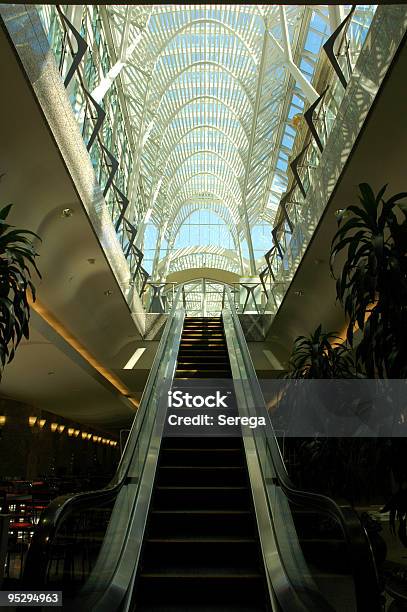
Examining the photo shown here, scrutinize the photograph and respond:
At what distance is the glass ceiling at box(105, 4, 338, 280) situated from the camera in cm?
1903

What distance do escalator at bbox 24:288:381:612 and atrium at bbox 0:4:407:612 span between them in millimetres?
18

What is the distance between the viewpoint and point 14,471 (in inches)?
715

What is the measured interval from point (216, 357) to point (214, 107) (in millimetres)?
24687

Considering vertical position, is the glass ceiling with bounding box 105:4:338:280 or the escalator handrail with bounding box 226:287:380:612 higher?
the glass ceiling with bounding box 105:4:338:280

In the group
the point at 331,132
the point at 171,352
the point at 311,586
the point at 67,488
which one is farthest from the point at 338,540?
the point at 67,488

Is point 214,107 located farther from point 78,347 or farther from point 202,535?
point 202,535

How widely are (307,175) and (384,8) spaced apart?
14.6ft

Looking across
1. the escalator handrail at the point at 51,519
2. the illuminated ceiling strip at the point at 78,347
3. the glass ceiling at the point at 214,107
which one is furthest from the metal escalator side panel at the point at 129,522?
the glass ceiling at the point at 214,107

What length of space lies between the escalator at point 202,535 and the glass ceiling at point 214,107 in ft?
23.6

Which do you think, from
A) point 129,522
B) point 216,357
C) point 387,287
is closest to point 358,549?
point 387,287

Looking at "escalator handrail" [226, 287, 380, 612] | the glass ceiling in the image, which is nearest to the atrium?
"escalator handrail" [226, 287, 380, 612]

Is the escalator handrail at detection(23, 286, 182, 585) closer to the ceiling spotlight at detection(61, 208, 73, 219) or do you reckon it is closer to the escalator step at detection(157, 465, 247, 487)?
the escalator step at detection(157, 465, 247, 487)

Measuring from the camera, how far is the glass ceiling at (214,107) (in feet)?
62.4

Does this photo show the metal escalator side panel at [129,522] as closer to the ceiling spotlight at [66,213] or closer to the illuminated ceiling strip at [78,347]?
the ceiling spotlight at [66,213]
